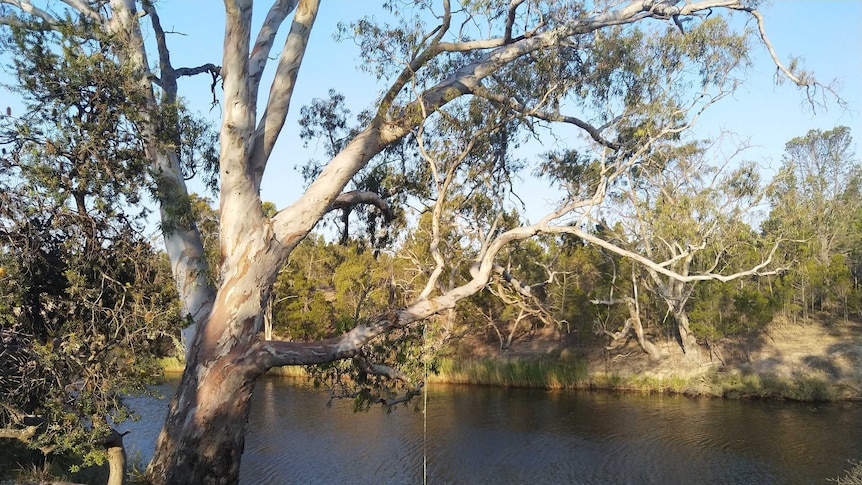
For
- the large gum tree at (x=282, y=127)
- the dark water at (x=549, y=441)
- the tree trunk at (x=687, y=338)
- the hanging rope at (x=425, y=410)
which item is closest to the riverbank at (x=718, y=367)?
the tree trunk at (x=687, y=338)

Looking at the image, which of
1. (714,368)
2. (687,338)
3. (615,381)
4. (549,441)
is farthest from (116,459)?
(714,368)

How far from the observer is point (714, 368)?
54.1ft

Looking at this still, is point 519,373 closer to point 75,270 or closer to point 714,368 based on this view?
point 714,368

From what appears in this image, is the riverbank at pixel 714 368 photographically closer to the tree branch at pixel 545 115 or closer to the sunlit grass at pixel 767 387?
the sunlit grass at pixel 767 387

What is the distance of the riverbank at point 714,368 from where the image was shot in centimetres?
1520

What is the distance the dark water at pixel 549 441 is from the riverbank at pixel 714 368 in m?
0.73

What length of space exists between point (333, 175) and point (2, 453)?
4.56 m

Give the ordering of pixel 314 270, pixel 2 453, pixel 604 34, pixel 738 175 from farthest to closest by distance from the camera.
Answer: pixel 314 270, pixel 738 175, pixel 604 34, pixel 2 453

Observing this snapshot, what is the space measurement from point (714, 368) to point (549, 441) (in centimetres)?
691

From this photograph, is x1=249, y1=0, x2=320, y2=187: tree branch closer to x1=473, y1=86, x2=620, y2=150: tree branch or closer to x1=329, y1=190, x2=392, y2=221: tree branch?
x1=329, y1=190, x2=392, y2=221: tree branch

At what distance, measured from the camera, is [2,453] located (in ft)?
21.4

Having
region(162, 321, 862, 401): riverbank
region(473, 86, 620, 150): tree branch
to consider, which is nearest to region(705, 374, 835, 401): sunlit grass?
region(162, 321, 862, 401): riverbank

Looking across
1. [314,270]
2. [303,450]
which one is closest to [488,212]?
[303,450]

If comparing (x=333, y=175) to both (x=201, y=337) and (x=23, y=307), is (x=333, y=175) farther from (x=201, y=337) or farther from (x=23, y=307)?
(x=23, y=307)
